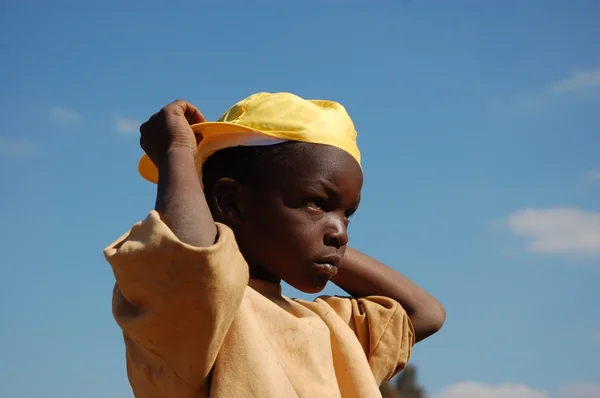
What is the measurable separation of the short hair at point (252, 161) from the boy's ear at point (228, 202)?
0.03 metres

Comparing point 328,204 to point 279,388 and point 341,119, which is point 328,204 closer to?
point 341,119

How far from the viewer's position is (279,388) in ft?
8.45

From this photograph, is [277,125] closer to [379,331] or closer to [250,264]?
[250,264]

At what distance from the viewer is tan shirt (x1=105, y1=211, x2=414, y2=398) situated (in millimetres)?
2311

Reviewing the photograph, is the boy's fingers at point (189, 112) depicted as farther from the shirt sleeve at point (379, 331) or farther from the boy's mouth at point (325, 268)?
the shirt sleeve at point (379, 331)

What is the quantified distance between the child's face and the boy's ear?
2cm

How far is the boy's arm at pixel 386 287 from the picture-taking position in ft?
11.6

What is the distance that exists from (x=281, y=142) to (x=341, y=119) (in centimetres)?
27

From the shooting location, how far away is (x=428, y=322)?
358 centimetres

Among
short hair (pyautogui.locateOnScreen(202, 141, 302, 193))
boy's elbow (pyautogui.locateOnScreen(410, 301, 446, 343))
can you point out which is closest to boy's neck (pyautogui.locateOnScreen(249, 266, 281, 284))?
short hair (pyautogui.locateOnScreen(202, 141, 302, 193))

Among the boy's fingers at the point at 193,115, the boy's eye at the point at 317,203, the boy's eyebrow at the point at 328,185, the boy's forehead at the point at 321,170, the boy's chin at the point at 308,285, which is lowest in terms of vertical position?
the boy's chin at the point at 308,285

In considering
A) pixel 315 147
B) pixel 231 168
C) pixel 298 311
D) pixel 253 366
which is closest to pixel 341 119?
pixel 315 147

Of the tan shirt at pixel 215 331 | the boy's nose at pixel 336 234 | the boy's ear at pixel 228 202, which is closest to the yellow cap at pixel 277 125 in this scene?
the boy's ear at pixel 228 202

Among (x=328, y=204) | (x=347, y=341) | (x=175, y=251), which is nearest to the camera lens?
(x=175, y=251)
